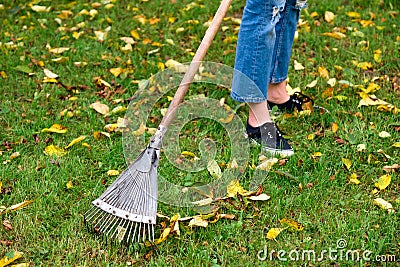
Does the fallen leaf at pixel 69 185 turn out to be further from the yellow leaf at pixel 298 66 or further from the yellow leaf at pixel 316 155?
the yellow leaf at pixel 298 66

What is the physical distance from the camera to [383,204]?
2553mm

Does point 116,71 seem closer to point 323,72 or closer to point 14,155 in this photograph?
point 14,155

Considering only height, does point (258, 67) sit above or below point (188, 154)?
above

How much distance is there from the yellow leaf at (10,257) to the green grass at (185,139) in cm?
4

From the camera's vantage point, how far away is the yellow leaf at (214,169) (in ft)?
9.14

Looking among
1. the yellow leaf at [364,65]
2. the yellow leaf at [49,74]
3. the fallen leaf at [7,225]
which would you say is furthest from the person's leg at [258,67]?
the yellow leaf at [49,74]

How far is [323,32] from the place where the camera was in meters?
4.18

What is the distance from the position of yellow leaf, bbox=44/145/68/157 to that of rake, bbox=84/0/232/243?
513 mm

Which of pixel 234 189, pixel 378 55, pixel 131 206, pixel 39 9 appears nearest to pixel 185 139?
pixel 234 189

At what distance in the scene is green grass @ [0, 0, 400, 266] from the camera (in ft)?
7.86

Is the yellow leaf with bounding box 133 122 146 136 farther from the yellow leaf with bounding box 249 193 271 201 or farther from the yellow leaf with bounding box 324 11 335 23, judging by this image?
the yellow leaf with bounding box 324 11 335 23

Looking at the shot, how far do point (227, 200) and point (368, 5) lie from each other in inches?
102

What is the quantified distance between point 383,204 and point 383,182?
15cm

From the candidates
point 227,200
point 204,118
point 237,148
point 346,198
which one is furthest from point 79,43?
point 346,198
